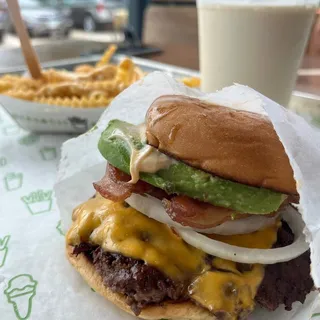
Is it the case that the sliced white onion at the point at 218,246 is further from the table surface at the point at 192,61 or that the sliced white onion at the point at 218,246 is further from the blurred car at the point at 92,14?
the blurred car at the point at 92,14

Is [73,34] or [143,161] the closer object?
[143,161]

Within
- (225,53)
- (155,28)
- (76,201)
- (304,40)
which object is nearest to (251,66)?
(225,53)

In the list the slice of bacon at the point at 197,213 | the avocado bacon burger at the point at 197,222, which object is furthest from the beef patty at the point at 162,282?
the slice of bacon at the point at 197,213

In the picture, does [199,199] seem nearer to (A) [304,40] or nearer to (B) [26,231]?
(B) [26,231]

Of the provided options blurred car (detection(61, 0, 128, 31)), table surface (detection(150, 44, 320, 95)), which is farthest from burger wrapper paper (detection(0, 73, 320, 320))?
blurred car (detection(61, 0, 128, 31))

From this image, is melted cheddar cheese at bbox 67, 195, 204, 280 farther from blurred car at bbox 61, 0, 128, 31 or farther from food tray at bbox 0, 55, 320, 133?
blurred car at bbox 61, 0, 128, 31

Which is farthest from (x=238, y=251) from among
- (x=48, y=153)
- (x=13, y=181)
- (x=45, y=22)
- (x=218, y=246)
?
(x=45, y=22)

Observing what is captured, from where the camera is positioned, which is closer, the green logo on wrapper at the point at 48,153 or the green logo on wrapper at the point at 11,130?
the green logo on wrapper at the point at 48,153
